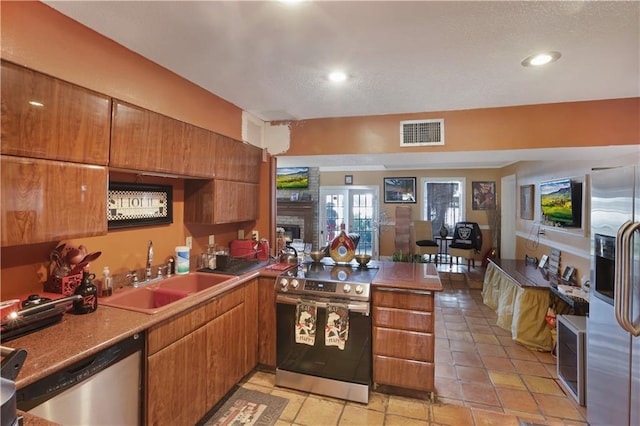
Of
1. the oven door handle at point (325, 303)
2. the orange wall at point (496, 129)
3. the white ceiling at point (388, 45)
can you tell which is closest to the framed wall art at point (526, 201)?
the orange wall at point (496, 129)

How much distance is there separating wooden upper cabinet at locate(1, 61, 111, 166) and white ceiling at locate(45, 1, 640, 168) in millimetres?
416

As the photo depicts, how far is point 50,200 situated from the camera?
4.52ft

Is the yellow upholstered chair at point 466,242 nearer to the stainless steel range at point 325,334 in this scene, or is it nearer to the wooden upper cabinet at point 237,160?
Answer: the stainless steel range at point 325,334

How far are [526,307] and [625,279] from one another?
1860 mm

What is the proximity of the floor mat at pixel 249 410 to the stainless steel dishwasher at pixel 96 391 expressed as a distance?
66cm

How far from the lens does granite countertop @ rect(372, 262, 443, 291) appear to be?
86.7 inches

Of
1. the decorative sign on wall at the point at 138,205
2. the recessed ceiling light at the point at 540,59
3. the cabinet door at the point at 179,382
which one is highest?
the recessed ceiling light at the point at 540,59

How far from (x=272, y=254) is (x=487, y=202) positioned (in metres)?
5.46

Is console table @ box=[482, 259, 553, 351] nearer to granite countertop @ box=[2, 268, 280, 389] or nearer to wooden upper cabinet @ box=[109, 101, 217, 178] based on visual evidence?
granite countertop @ box=[2, 268, 280, 389]

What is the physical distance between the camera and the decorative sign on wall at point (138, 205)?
6.51ft

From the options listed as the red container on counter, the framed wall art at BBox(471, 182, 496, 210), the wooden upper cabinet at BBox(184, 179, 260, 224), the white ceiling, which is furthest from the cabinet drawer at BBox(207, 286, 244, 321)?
the framed wall art at BBox(471, 182, 496, 210)

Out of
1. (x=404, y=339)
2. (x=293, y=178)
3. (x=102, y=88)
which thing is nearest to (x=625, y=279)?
(x=404, y=339)

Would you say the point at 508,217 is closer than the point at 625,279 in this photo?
No

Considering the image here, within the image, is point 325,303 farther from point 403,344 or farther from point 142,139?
point 142,139
